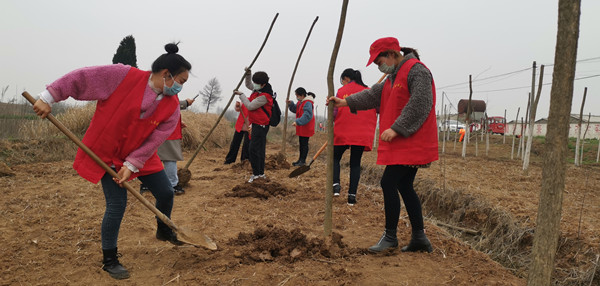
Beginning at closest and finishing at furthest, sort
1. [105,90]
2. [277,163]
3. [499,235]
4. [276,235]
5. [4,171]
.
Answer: [105,90]
[276,235]
[499,235]
[4,171]
[277,163]

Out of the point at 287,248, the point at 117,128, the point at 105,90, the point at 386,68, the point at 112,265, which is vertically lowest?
the point at 112,265

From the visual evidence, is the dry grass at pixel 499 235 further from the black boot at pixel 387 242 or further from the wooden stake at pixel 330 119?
the wooden stake at pixel 330 119

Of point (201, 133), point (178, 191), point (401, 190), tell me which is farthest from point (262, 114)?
point (201, 133)

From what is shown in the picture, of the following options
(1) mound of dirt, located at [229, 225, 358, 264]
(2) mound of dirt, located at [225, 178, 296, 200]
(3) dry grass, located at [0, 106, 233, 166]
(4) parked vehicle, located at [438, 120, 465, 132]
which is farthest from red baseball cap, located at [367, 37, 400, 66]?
(4) parked vehicle, located at [438, 120, 465, 132]

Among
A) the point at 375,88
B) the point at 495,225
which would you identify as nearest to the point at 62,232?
the point at 375,88

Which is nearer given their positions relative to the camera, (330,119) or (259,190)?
(330,119)

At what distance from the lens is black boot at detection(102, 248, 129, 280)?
8.63 ft

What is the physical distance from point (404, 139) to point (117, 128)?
76.3 inches

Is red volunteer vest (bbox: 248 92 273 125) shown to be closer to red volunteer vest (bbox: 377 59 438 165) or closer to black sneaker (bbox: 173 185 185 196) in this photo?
black sneaker (bbox: 173 185 185 196)

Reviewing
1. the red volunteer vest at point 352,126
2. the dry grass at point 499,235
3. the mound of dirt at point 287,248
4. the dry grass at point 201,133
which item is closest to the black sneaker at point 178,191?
the red volunteer vest at point 352,126

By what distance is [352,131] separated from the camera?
4.62m

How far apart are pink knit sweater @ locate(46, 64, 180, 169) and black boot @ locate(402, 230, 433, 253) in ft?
6.60

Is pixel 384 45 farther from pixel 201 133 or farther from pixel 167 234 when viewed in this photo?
pixel 201 133

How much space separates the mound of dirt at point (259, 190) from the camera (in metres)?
5.21
